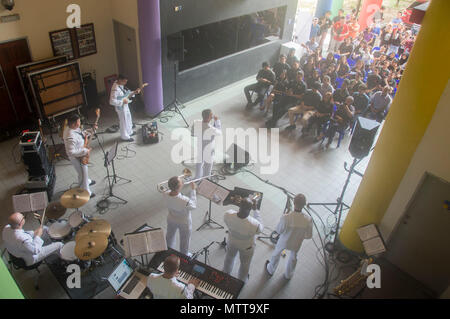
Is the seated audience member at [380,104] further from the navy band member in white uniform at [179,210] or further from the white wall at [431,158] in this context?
the navy band member in white uniform at [179,210]

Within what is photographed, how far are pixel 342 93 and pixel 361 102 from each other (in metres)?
0.52

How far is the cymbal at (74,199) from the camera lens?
535 cm

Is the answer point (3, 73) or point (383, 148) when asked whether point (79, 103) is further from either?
point (383, 148)

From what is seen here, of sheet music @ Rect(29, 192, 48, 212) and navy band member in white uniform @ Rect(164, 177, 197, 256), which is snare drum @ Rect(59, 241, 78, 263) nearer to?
sheet music @ Rect(29, 192, 48, 212)

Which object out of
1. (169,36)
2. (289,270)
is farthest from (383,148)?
(169,36)

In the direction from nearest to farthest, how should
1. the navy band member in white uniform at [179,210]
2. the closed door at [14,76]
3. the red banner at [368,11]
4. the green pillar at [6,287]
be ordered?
the green pillar at [6,287] < the navy band member in white uniform at [179,210] < the closed door at [14,76] < the red banner at [368,11]

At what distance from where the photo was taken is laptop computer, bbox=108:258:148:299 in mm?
4504

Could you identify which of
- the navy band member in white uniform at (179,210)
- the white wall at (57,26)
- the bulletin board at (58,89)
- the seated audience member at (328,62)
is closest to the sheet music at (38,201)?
the navy band member in white uniform at (179,210)

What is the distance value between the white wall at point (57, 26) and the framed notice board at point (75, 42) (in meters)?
0.11

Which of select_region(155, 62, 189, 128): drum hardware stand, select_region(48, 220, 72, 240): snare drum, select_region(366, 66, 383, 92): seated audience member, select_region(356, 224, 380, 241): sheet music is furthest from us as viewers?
select_region(366, 66, 383, 92): seated audience member

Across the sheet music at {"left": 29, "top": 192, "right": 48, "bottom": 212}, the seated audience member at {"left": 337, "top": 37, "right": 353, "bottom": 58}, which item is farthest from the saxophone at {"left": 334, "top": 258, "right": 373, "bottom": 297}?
the seated audience member at {"left": 337, "top": 37, "right": 353, "bottom": 58}

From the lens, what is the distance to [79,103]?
9.12 meters

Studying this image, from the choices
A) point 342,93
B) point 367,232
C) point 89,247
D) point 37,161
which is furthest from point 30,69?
point 367,232

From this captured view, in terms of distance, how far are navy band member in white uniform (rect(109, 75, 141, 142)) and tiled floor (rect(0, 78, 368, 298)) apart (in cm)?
28
